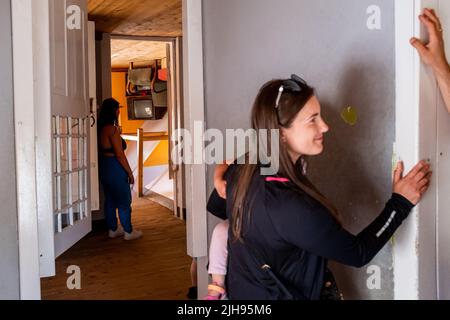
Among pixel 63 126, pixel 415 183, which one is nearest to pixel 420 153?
pixel 415 183

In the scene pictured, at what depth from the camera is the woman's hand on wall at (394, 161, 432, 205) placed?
125 centimetres

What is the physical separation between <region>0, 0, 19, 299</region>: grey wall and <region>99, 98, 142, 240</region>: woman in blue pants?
107 inches

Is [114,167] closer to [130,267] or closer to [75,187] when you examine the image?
[130,267]

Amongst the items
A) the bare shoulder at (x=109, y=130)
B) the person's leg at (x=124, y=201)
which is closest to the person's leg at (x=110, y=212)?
the person's leg at (x=124, y=201)

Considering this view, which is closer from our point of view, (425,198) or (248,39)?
(425,198)

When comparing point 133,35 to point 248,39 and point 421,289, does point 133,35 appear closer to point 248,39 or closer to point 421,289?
point 248,39

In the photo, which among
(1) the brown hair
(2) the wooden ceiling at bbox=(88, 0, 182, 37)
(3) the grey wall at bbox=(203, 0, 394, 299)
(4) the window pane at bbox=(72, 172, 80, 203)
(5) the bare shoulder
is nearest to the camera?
(1) the brown hair

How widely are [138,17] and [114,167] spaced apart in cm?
171

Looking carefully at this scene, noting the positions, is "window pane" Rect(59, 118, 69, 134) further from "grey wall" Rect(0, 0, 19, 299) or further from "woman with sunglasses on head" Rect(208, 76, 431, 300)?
"woman with sunglasses on head" Rect(208, 76, 431, 300)

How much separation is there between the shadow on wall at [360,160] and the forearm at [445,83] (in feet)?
0.46

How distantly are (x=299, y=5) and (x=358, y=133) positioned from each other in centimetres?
60

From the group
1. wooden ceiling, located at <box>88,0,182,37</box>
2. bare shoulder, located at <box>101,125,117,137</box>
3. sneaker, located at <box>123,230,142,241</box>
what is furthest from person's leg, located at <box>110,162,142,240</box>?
wooden ceiling, located at <box>88,0,182,37</box>
